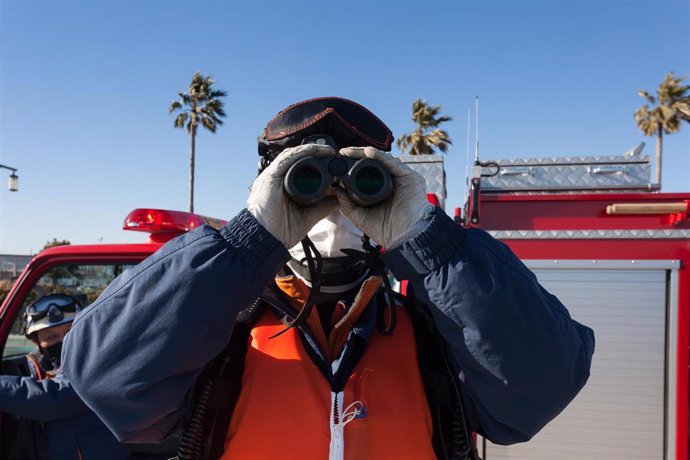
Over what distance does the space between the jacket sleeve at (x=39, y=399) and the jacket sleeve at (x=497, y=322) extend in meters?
2.12

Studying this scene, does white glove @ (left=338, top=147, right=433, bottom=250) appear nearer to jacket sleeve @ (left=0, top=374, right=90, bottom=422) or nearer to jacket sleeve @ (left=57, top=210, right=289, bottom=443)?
jacket sleeve @ (left=57, top=210, right=289, bottom=443)

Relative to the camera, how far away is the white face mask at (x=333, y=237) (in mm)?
1451

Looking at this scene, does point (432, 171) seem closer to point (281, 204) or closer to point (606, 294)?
point (606, 294)

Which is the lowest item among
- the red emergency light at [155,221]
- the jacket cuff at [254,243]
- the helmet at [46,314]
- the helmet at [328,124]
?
the helmet at [46,314]

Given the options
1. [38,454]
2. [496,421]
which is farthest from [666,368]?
[38,454]

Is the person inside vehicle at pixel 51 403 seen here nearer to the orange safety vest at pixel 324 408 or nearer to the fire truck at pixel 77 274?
the fire truck at pixel 77 274

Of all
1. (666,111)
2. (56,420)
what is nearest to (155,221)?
(56,420)

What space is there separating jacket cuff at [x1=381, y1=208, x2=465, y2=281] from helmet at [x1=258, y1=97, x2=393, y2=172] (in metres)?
0.32

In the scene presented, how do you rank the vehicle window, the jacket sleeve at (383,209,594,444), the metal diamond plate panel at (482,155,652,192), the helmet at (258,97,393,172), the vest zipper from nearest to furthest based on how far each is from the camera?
the jacket sleeve at (383,209,594,444) → the vest zipper → the helmet at (258,97,393,172) → the vehicle window → the metal diamond plate panel at (482,155,652,192)

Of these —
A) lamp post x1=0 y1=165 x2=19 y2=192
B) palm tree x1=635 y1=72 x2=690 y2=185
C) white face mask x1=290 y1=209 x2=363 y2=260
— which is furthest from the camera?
palm tree x1=635 y1=72 x2=690 y2=185


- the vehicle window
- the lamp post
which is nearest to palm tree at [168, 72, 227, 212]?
the lamp post

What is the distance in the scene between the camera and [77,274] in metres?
2.73

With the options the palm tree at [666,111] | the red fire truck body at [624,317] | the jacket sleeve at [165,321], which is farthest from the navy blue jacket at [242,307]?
the palm tree at [666,111]

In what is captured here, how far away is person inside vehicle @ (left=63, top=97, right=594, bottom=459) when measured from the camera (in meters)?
1.04
